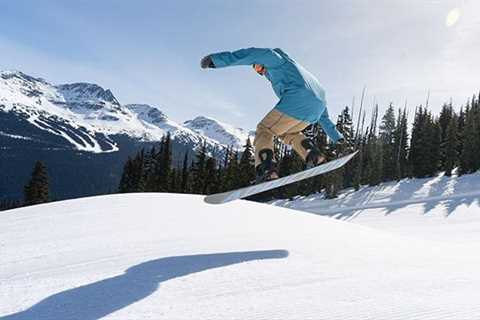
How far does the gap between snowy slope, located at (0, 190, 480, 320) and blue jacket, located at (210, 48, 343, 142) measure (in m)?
1.46

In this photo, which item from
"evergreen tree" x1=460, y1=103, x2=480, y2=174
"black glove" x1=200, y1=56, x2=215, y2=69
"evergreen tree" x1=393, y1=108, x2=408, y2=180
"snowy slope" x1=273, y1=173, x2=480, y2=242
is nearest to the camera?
"black glove" x1=200, y1=56, x2=215, y2=69

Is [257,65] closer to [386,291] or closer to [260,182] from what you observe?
[260,182]

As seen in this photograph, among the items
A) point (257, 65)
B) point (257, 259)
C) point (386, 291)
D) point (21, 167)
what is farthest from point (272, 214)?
point (21, 167)

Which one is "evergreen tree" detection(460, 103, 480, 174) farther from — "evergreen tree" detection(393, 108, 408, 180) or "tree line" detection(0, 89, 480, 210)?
"evergreen tree" detection(393, 108, 408, 180)

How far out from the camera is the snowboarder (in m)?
5.07

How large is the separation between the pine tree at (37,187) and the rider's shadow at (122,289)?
4237cm

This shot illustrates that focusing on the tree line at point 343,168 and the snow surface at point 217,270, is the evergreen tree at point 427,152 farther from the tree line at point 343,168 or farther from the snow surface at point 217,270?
the snow surface at point 217,270

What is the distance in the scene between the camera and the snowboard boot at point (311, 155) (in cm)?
583

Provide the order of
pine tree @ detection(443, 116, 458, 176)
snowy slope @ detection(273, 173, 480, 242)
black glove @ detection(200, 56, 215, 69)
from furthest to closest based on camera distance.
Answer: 1. pine tree @ detection(443, 116, 458, 176)
2. snowy slope @ detection(273, 173, 480, 242)
3. black glove @ detection(200, 56, 215, 69)

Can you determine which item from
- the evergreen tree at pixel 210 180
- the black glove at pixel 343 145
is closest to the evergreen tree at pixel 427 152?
the black glove at pixel 343 145

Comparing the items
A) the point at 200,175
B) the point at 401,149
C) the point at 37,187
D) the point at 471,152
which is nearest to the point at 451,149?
the point at 471,152

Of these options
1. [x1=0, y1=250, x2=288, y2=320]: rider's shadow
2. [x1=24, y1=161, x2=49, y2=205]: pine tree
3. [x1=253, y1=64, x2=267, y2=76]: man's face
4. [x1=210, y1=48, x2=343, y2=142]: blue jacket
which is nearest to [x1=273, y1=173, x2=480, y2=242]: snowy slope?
[x1=210, y1=48, x2=343, y2=142]: blue jacket

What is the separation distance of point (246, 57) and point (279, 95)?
72 cm

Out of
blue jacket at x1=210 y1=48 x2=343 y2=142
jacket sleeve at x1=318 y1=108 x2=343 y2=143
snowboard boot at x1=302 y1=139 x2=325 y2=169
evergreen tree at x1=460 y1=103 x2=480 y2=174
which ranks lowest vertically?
snowboard boot at x1=302 y1=139 x2=325 y2=169
